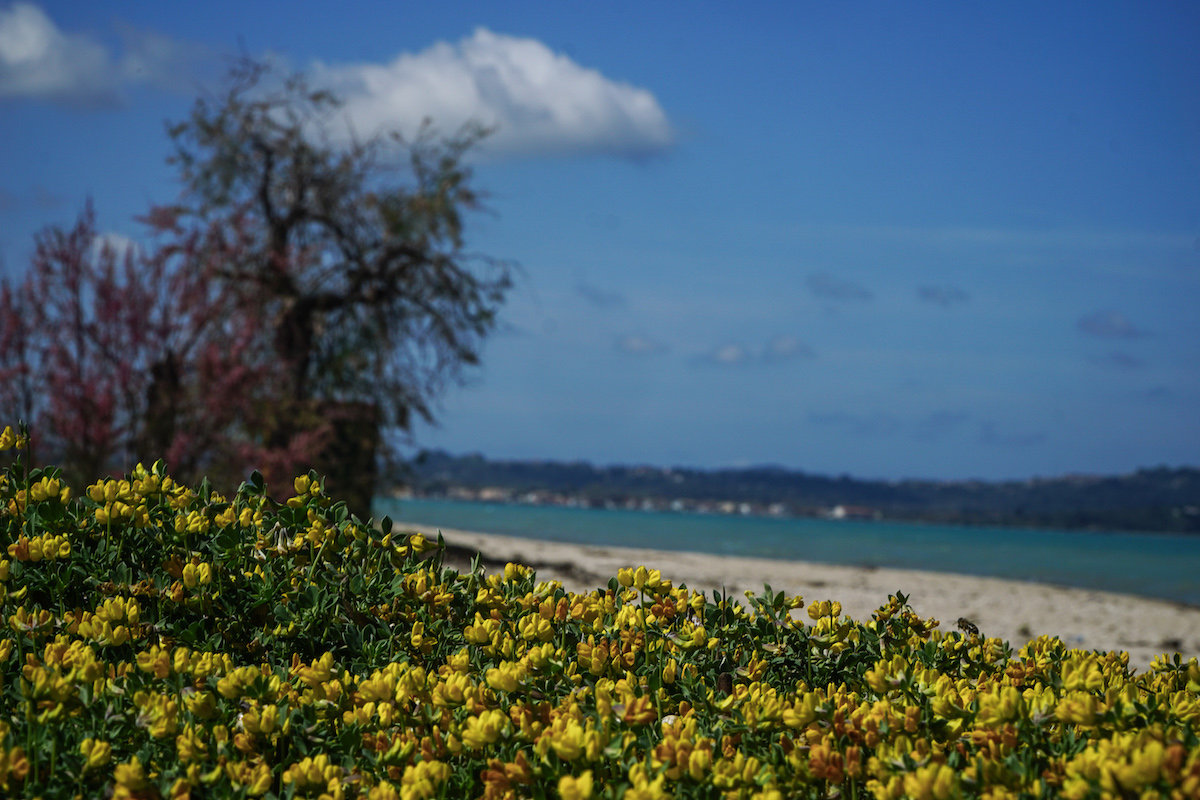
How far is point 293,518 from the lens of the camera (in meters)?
2.84

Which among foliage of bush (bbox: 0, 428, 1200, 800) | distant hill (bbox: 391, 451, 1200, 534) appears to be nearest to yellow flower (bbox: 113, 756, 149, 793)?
foliage of bush (bbox: 0, 428, 1200, 800)

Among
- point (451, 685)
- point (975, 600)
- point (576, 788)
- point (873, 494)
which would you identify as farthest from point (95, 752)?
point (873, 494)

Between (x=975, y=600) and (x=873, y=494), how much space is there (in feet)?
284

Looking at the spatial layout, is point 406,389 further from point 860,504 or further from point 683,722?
point 860,504

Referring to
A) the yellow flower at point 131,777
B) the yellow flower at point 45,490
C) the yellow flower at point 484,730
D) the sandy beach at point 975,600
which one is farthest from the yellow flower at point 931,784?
the sandy beach at point 975,600

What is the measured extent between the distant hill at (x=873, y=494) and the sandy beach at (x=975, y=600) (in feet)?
127

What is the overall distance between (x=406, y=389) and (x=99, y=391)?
4.75 meters

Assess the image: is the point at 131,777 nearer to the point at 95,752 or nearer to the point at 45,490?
the point at 95,752

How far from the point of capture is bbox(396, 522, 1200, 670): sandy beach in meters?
11.3

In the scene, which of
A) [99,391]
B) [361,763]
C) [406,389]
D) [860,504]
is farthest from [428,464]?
[860,504]

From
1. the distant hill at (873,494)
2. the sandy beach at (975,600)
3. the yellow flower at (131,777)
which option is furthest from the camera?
the distant hill at (873,494)

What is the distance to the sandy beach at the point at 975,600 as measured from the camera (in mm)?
11305

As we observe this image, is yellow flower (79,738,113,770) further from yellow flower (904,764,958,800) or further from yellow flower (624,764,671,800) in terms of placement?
yellow flower (904,764,958,800)

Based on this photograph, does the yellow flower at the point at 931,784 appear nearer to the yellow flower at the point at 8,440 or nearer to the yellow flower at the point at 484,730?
the yellow flower at the point at 484,730
